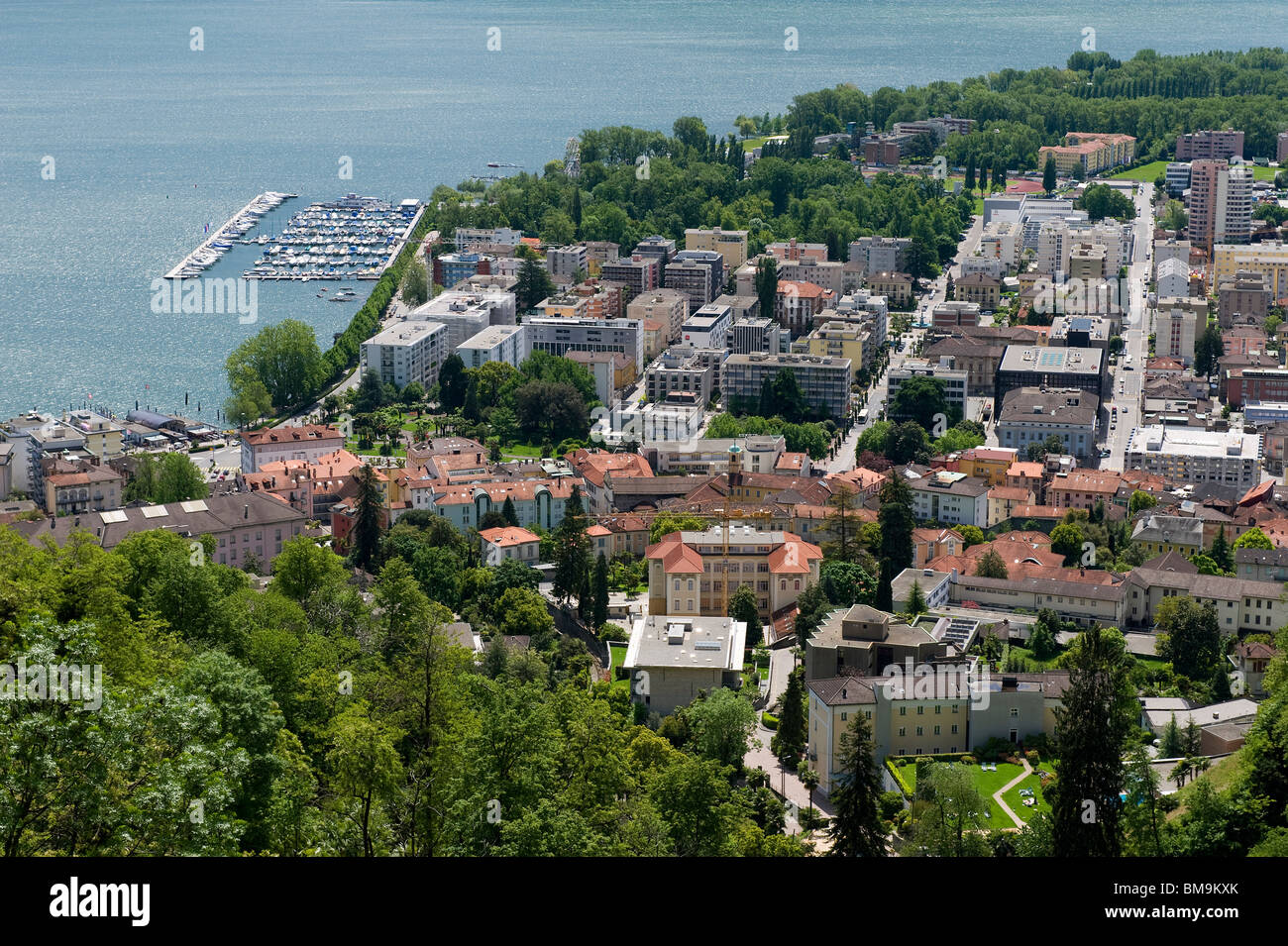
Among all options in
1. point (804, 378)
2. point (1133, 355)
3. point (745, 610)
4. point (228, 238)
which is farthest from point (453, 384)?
point (228, 238)

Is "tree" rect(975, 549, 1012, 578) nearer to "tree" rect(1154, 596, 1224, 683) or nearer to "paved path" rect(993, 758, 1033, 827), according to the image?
"tree" rect(1154, 596, 1224, 683)

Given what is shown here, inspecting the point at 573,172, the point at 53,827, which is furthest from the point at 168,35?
the point at 53,827

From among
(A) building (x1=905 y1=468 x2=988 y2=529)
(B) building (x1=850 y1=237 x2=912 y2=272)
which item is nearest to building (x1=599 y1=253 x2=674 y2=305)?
(B) building (x1=850 y1=237 x2=912 y2=272)

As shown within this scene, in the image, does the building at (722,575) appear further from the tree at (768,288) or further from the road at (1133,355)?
the tree at (768,288)

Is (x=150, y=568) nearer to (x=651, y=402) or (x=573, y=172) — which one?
(x=651, y=402)

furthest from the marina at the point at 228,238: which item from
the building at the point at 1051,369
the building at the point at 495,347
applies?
the building at the point at 1051,369
